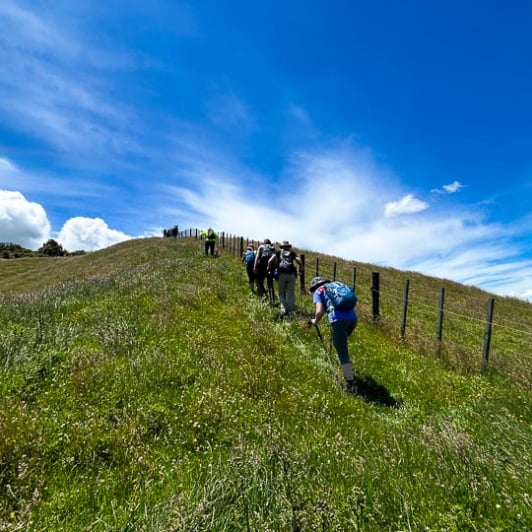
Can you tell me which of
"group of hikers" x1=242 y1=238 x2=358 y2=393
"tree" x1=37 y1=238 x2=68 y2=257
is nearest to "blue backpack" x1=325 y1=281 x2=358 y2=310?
"group of hikers" x1=242 y1=238 x2=358 y2=393

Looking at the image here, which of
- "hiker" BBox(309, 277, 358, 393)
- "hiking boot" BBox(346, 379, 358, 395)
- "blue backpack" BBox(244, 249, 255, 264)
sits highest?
"blue backpack" BBox(244, 249, 255, 264)

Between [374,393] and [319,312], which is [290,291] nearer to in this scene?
[319,312]

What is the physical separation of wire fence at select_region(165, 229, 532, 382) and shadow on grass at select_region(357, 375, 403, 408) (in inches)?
116

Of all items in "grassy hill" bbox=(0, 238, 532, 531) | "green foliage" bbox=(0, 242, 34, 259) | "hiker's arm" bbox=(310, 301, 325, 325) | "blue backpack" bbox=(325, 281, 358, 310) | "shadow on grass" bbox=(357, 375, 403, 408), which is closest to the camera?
"grassy hill" bbox=(0, 238, 532, 531)

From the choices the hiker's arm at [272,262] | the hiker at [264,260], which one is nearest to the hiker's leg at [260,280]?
the hiker at [264,260]

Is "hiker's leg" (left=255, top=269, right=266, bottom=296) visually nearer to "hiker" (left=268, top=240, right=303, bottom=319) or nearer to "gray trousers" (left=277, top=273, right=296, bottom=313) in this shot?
"hiker" (left=268, top=240, right=303, bottom=319)

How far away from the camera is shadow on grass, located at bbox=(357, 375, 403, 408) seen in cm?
667

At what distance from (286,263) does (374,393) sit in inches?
212

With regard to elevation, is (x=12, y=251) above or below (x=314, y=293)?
above

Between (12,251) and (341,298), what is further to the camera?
(12,251)

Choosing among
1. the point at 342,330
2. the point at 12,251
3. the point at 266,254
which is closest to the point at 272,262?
the point at 266,254

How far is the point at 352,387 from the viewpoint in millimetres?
6824

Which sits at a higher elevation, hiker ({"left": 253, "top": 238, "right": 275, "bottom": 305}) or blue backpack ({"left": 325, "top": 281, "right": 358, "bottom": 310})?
hiker ({"left": 253, "top": 238, "right": 275, "bottom": 305})

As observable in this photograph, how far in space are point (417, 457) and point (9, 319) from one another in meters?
8.57
